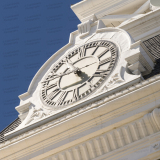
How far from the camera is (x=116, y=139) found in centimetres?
1243

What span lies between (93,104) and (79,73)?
93.2 inches

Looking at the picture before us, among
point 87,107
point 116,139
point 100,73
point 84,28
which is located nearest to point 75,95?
point 100,73

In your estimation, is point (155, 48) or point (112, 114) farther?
point (155, 48)

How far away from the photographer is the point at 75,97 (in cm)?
1414

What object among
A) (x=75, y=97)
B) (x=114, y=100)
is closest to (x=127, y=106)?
(x=114, y=100)

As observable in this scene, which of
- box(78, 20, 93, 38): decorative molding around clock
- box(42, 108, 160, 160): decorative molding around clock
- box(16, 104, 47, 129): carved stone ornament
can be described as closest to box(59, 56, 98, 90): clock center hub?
box(16, 104, 47, 129): carved stone ornament

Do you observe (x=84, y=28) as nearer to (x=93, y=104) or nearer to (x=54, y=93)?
(x=54, y=93)

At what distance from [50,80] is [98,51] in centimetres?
171

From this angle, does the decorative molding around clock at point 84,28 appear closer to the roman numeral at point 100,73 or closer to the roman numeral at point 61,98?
→ the roman numeral at point 100,73

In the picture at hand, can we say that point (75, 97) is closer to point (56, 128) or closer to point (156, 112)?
point (56, 128)

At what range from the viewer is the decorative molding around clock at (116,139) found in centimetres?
1216

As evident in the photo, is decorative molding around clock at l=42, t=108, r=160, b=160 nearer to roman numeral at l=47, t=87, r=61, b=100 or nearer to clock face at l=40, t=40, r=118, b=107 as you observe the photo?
clock face at l=40, t=40, r=118, b=107

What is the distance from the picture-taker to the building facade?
12320 millimetres

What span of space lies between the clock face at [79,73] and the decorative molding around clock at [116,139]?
175 cm
